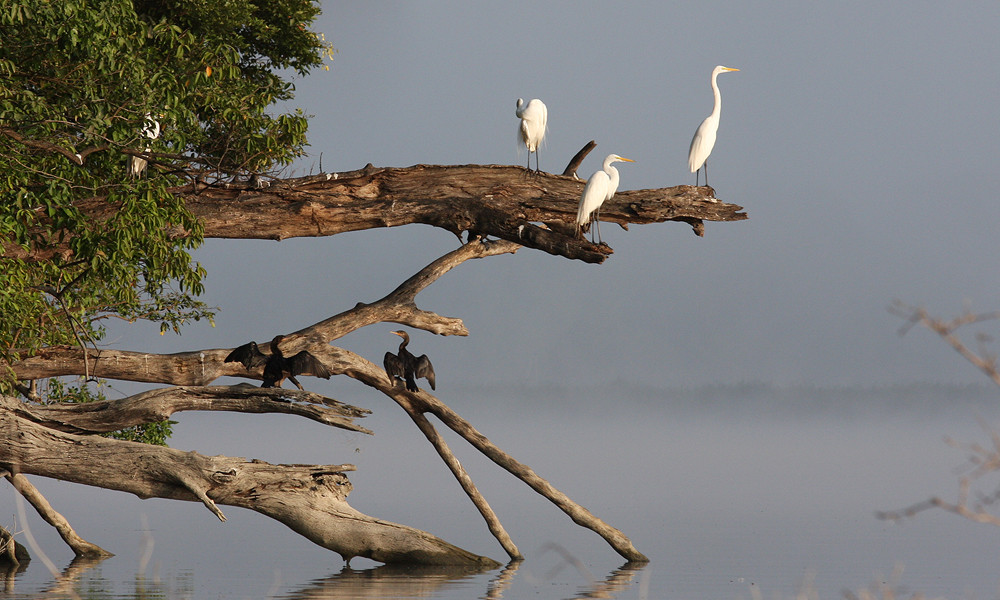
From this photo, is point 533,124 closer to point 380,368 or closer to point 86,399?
point 380,368

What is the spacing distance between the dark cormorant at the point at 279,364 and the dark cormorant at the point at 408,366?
31.6 inches

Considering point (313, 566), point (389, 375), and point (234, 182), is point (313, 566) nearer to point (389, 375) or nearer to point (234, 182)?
point (389, 375)

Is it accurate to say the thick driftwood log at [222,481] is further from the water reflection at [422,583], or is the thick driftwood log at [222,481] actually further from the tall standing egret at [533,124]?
the tall standing egret at [533,124]

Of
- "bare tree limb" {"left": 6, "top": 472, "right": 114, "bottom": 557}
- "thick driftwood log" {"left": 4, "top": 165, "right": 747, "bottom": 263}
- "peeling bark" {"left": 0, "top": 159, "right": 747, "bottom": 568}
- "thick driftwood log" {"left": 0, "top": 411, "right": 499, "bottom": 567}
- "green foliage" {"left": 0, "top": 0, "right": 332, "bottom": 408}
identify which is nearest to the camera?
"green foliage" {"left": 0, "top": 0, "right": 332, "bottom": 408}

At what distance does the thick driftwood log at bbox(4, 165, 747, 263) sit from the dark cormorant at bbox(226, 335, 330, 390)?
136 centimetres

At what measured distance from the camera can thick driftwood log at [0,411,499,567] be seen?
10266 mm

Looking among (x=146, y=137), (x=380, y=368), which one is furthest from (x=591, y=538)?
(x=146, y=137)

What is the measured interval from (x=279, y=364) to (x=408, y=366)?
1.50 meters

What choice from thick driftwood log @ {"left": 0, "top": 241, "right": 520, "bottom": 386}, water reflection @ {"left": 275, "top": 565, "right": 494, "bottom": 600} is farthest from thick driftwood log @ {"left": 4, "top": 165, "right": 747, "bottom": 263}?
water reflection @ {"left": 275, "top": 565, "right": 494, "bottom": 600}

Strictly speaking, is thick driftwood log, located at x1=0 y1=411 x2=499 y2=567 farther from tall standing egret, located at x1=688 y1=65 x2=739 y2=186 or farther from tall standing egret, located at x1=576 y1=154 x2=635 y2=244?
tall standing egret, located at x1=688 y1=65 x2=739 y2=186

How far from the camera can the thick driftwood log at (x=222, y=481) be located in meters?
10.3

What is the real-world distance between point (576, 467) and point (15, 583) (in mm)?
21332

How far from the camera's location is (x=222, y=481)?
10477mm

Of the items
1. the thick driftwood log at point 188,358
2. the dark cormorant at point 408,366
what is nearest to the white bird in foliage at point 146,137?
the thick driftwood log at point 188,358
